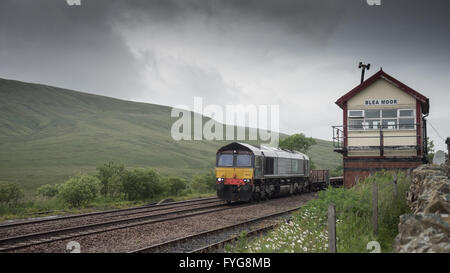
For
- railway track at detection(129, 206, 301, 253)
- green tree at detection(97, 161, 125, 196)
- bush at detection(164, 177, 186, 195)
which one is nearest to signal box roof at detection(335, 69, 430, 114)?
railway track at detection(129, 206, 301, 253)

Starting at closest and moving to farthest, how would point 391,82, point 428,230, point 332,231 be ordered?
1. point 428,230
2. point 332,231
3. point 391,82

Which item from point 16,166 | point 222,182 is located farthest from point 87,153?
point 222,182

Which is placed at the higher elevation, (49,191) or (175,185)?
(175,185)

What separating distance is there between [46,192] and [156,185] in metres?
10.9

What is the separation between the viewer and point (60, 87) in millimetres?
199000

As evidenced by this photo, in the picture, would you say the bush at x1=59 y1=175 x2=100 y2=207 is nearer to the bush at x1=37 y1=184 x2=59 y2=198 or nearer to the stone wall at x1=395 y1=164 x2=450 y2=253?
the bush at x1=37 y1=184 x2=59 y2=198

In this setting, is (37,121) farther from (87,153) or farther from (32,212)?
Result: (32,212)

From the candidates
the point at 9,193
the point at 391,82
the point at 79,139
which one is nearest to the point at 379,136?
the point at 391,82

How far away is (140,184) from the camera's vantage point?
1022 inches

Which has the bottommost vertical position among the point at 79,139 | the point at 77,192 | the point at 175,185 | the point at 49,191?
the point at 49,191

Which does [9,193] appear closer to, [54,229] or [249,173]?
[54,229]

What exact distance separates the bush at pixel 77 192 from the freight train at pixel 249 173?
Answer: 801 centimetres

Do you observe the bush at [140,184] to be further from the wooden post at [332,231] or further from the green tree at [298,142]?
the green tree at [298,142]

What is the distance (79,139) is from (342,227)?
335 ft
